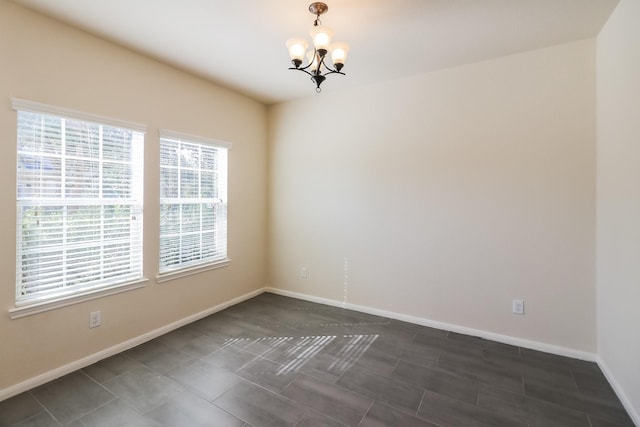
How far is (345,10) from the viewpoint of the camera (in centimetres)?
209

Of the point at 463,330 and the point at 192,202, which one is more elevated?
the point at 192,202

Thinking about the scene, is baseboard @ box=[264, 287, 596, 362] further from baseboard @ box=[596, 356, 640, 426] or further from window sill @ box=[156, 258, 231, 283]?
window sill @ box=[156, 258, 231, 283]

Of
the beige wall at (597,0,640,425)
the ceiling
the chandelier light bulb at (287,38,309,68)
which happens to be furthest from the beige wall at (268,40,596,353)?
the chandelier light bulb at (287,38,309,68)

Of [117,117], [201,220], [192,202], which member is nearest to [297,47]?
[117,117]

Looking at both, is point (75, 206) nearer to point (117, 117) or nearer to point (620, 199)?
point (117, 117)

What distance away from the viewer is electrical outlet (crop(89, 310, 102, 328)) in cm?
243

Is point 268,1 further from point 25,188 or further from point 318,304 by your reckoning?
point 318,304

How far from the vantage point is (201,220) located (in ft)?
11.2

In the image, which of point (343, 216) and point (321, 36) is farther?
point (343, 216)

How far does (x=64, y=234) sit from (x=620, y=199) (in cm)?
397

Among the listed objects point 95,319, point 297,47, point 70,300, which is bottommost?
point 95,319

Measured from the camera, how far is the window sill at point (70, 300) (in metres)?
2.06

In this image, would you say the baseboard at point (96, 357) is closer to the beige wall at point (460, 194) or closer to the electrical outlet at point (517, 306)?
the beige wall at point (460, 194)

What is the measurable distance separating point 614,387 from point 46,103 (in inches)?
177
